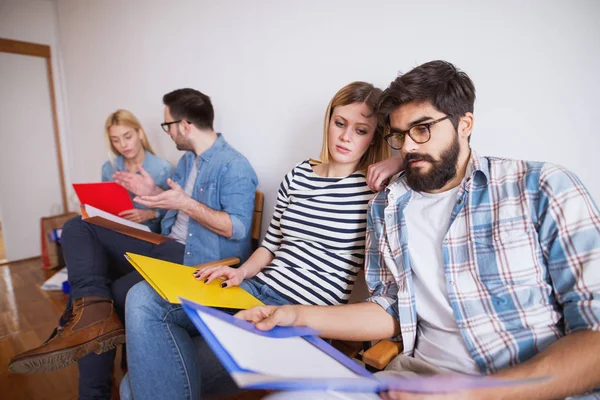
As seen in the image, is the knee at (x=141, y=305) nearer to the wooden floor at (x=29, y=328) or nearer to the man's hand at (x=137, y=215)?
the wooden floor at (x=29, y=328)

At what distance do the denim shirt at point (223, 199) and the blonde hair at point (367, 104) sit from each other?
48cm

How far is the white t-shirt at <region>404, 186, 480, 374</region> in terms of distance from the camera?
0.95m

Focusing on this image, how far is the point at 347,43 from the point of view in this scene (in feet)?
4.84

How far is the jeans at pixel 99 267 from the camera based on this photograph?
1.41m

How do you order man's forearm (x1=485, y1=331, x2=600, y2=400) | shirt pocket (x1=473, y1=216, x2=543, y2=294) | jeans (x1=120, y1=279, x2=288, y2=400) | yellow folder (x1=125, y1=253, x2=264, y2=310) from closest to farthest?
man's forearm (x1=485, y1=331, x2=600, y2=400) < shirt pocket (x1=473, y1=216, x2=543, y2=294) < yellow folder (x1=125, y1=253, x2=264, y2=310) < jeans (x1=120, y1=279, x2=288, y2=400)

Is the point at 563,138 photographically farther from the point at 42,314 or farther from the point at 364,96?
the point at 42,314

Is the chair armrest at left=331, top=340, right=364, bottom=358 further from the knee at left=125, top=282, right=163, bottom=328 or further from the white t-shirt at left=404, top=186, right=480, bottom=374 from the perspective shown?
the knee at left=125, top=282, right=163, bottom=328

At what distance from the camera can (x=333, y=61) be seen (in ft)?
5.02

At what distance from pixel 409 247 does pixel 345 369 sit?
1.47ft

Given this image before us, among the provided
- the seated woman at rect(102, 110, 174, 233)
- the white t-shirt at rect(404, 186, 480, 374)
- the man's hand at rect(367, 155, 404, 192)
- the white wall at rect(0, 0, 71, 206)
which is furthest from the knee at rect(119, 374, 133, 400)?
the white wall at rect(0, 0, 71, 206)

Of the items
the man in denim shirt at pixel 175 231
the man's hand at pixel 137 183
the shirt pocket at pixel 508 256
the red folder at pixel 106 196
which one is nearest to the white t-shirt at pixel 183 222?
the man in denim shirt at pixel 175 231

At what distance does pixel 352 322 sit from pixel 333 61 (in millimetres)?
1094

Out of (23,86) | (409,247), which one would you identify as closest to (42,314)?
(23,86)

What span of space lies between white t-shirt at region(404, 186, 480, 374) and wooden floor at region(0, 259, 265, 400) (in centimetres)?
105
